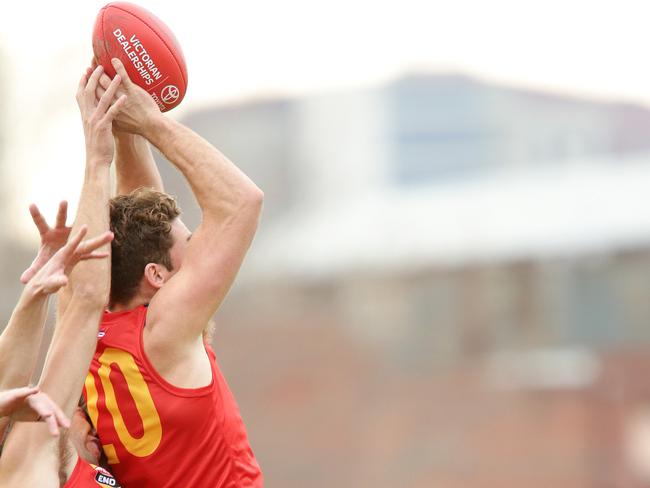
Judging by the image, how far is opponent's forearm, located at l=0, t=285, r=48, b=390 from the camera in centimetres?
407

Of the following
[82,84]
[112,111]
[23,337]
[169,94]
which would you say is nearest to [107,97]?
[112,111]

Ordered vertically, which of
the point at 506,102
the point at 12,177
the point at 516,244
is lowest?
the point at 12,177

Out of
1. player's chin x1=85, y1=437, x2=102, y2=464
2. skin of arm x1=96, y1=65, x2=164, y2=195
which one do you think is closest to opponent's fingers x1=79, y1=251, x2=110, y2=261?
player's chin x1=85, y1=437, x2=102, y2=464

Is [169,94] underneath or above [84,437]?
above

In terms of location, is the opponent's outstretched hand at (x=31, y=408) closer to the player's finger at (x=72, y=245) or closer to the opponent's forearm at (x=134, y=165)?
the player's finger at (x=72, y=245)

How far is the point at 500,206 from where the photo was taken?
26297mm

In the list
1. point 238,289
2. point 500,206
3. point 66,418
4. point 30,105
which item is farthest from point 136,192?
point 500,206

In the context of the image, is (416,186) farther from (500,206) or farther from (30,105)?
(30,105)

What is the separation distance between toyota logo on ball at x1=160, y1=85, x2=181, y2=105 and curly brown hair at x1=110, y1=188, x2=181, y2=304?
0.39m

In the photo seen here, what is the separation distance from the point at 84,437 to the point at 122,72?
51.4 inches

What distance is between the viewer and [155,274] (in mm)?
4543

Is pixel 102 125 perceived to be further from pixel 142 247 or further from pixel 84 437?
pixel 84 437

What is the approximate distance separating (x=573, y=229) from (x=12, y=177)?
10.9 m

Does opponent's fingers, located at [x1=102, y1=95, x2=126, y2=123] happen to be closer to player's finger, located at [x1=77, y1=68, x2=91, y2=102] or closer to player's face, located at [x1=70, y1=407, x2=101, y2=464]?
player's finger, located at [x1=77, y1=68, x2=91, y2=102]
